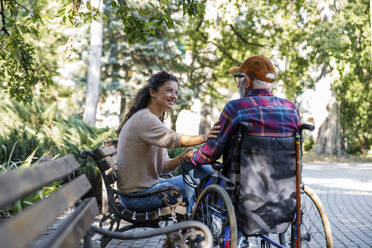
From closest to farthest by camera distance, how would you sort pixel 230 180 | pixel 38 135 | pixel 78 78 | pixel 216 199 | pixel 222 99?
1. pixel 230 180
2. pixel 216 199
3. pixel 38 135
4. pixel 78 78
5. pixel 222 99

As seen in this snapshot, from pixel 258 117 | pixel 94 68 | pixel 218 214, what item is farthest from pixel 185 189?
pixel 94 68

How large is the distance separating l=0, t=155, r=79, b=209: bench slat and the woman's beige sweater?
6.27 feet

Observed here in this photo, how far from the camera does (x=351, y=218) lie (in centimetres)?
701

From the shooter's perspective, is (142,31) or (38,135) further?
(38,135)

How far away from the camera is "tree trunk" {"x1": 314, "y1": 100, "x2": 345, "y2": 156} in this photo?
986 inches

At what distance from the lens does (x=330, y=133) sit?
2500cm

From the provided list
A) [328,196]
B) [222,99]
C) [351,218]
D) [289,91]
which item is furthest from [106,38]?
[351,218]


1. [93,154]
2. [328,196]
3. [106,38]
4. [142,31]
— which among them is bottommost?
[328,196]

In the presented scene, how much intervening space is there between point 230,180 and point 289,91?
1783 cm

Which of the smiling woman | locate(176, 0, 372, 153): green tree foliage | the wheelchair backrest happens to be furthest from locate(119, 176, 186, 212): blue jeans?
locate(176, 0, 372, 153): green tree foliage

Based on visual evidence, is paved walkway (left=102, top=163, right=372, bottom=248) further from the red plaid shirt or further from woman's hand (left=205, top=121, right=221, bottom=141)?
the red plaid shirt

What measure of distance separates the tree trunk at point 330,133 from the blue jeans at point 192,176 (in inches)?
879

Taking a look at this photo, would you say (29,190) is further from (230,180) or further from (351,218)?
(351,218)

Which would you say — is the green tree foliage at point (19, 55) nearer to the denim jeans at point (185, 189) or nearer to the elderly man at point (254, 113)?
the denim jeans at point (185, 189)
